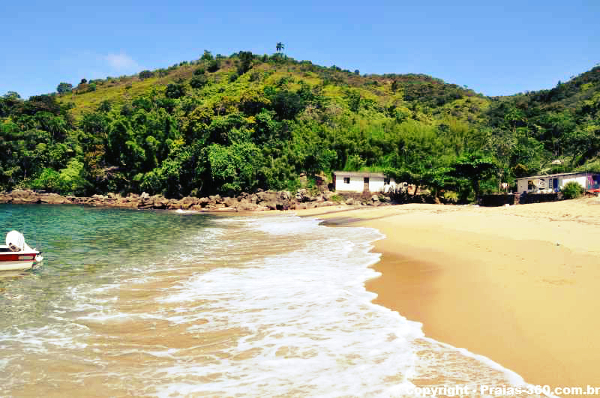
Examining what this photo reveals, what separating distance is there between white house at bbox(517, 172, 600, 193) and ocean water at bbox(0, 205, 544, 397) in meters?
29.4

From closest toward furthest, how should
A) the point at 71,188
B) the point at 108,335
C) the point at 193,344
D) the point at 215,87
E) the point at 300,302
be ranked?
the point at 193,344
the point at 108,335
the point at 300,302
the point at 71,188
the point at 215,87

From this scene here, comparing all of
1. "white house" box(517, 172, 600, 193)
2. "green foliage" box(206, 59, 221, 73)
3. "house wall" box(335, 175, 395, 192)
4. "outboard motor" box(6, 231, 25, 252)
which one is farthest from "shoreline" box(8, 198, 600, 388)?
"green foliage" box(206, 59, 221, 73)

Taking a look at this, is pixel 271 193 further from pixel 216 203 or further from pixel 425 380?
pixel 425 380

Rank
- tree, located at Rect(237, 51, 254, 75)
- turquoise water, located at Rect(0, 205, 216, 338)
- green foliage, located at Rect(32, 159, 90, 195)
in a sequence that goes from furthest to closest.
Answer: tree, located at Rect(237, 51, 254, 75), green foliage, located at Rect(32, 159, 90, 195), turquoise water, located at Rect(0, 205, 216, 338)

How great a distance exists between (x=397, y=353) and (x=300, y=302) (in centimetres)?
324

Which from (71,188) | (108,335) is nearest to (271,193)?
(71,188)

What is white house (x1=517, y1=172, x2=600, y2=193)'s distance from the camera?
34000mm

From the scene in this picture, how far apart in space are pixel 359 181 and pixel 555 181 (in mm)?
19731

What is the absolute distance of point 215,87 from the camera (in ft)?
297

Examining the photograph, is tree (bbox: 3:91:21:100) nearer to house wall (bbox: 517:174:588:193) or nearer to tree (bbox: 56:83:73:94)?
tree (bbox: 56:83:73:94)

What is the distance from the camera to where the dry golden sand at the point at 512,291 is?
222 inches

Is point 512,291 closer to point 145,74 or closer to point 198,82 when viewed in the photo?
point 198,82

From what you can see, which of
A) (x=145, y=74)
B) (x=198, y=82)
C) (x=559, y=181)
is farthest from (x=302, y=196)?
(x=145, y=74)

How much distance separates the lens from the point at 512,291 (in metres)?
8.68
